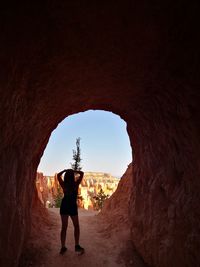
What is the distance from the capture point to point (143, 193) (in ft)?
20.4

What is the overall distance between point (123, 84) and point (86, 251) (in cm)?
440

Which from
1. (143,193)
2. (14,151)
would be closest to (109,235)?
(143,193)

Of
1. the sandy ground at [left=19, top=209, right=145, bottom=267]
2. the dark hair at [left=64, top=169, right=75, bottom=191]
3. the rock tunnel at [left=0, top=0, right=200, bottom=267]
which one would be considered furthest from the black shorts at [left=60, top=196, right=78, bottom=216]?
the rock tunnel at [left=0, top=0, right=200, bottom=267]

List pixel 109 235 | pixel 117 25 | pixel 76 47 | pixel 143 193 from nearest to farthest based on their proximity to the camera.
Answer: pixel 117 25
pixel 76 47
pixel 143 193
pixel 109 235

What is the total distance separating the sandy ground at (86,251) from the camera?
18.3 feet

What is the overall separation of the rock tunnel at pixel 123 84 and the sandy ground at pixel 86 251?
27.4 inches

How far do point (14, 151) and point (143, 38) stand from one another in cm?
280

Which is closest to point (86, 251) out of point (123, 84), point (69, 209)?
point (69, 209)

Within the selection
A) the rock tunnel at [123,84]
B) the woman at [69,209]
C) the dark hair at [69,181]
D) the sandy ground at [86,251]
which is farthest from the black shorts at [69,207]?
the rock tunnel at [123,84]

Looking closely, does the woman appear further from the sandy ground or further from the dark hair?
the sandy ground

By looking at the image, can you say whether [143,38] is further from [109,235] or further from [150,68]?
[109,235]

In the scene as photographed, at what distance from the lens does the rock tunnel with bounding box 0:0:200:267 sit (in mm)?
3018

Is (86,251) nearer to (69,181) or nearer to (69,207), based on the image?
(69,207)

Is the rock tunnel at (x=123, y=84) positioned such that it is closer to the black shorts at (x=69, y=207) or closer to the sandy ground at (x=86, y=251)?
the sandy ground at (x=86, y=251)
